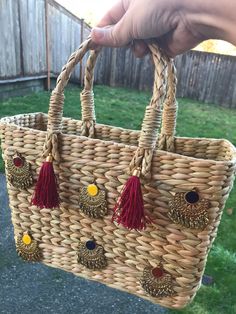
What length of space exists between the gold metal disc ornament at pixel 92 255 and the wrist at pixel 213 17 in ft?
2.20

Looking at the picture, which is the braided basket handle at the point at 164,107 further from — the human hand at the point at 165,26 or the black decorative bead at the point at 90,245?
the black decorative bead at the point at 90,245

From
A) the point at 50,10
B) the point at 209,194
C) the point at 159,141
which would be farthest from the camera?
the point at 50,10

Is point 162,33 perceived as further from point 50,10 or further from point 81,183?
point 50,10

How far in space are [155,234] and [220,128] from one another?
4551mm

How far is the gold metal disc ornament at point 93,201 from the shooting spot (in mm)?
→ 944

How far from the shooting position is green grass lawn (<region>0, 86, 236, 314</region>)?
1.78 meters

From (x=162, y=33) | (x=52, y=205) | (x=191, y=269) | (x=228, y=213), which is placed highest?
(x=162, y=33)

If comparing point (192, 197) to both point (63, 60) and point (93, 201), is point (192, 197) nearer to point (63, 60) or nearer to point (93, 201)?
point (93, 201)

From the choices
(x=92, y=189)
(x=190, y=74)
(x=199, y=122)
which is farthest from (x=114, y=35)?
(x=190, y=74)

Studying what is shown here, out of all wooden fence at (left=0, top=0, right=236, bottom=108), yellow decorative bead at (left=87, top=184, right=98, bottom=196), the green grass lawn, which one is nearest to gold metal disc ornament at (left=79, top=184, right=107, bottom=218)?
yellow decorative bead at (left=87, top=184, right=98, bottom=196)

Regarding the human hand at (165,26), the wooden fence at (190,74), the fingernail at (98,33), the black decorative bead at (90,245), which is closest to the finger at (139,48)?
the human hand at (165,26)

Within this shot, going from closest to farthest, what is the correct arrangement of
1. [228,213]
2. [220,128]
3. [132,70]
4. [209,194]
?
[209,194] → [228,213] → [220,128] → [132,70]

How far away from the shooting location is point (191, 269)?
93 cm

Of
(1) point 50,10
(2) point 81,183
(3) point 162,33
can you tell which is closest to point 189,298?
(2) point 81,183
